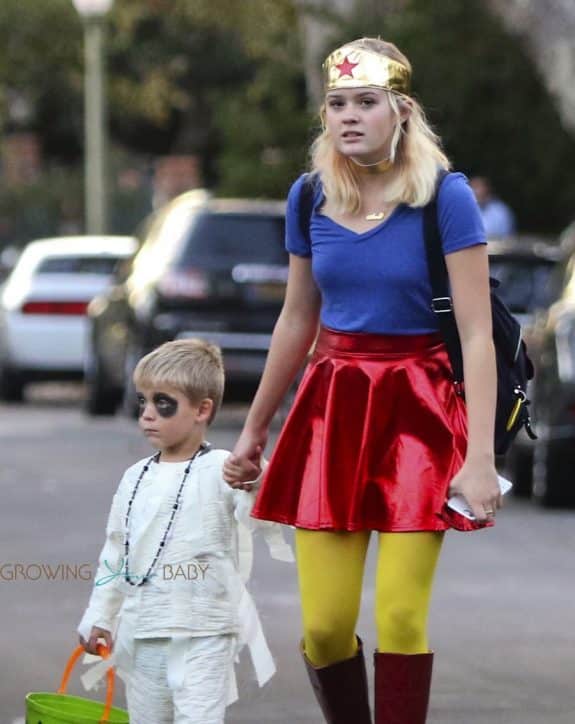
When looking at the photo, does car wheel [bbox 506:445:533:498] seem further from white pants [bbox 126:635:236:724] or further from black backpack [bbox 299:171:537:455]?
white pants [bbox 126:635:236:724]

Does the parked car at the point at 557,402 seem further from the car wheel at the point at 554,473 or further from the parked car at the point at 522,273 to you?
the parked car at the point at 522,273

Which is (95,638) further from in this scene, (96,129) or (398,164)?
(96,129)

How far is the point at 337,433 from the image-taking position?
17.7ft

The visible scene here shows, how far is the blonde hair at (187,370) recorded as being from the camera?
219 inches

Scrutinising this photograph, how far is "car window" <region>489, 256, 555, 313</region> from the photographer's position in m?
14.9

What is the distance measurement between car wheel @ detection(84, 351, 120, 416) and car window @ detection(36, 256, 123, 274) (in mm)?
2087

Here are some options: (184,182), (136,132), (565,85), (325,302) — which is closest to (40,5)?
(184,182)

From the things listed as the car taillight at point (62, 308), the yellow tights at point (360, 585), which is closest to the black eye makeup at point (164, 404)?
the yellow tights at point (360, 585)

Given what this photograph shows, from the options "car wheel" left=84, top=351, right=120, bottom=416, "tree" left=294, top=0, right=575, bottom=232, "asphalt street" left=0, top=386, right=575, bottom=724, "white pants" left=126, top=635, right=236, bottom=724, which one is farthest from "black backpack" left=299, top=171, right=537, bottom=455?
"tree" left=294, top=0, right=575, bottom=232

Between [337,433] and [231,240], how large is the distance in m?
11.6

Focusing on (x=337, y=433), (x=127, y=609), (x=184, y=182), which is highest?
(x=337, y=433)

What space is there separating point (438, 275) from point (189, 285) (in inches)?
451

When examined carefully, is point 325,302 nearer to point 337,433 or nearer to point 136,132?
point 337,433

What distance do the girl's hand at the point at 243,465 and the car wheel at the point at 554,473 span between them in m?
6.78
